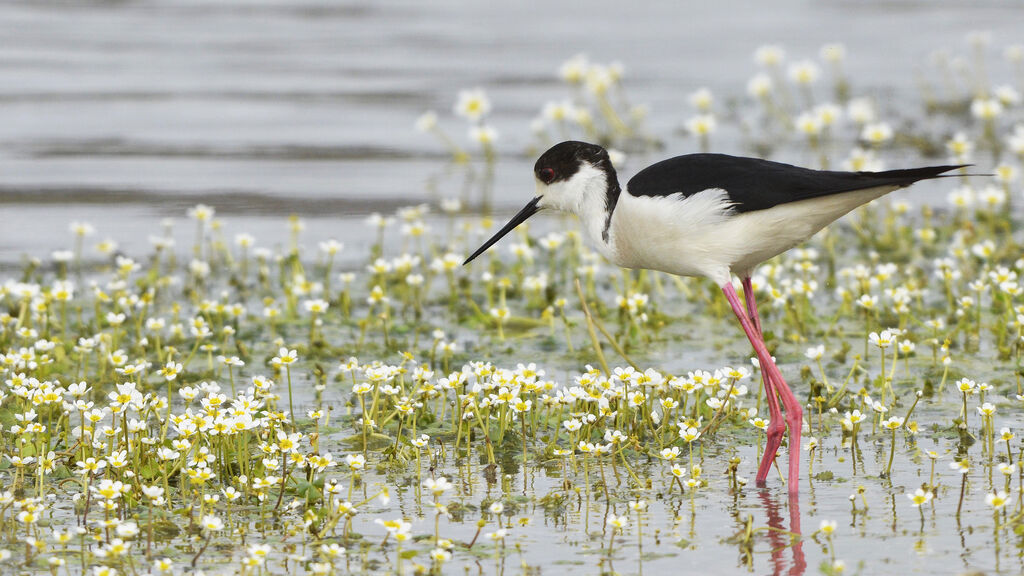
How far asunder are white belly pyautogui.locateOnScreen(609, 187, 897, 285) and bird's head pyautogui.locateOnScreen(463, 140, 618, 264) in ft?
1.30

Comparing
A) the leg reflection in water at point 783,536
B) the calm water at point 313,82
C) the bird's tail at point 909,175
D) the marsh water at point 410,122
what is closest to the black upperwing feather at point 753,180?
the bird's tail at point 909,175

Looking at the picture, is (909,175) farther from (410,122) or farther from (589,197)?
(410,122)

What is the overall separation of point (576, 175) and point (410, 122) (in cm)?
A: 812

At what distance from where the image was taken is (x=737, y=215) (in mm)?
5414

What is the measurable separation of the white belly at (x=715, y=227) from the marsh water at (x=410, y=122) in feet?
2.26

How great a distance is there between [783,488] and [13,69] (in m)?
12.6

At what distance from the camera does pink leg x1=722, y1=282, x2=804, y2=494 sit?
502 cm

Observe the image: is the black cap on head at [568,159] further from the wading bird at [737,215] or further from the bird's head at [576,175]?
the wading bird at [737,215]

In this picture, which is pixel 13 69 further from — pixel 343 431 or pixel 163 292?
pixel 343 431

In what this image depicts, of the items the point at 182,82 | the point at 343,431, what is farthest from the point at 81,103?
the point at 343,431

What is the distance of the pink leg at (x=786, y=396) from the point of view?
502 centimetres

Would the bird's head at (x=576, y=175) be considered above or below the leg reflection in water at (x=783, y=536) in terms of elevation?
above

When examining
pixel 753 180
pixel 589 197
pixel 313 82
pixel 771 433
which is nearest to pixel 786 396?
pixel 771 433

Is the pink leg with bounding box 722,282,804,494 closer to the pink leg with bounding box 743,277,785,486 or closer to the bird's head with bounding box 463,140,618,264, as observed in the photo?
the pink leg with bounding box 743,277,785,486
